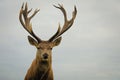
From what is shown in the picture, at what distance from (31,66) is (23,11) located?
226 cm

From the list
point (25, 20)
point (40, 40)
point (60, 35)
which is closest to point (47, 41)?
point (40, 40)

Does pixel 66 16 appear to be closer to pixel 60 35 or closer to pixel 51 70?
pixel 60 35

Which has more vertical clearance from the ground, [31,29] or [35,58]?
[31,29]

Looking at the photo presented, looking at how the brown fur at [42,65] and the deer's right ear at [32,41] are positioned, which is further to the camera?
the deer's right ear at [32,41]

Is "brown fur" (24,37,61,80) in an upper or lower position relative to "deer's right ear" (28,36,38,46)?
lower

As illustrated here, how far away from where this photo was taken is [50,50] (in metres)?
8.45

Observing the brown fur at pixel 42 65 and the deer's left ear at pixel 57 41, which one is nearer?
the brown fur at pixel 42 65

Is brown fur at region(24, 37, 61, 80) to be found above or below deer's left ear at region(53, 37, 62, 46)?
below

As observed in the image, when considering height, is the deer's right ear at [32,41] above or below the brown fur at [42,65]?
above

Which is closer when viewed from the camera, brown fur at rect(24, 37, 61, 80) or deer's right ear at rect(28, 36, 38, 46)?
brown fur at rect(24, 37, 61, 80)

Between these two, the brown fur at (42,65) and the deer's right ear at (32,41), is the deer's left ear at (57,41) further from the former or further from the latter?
the deer's right ear at (32,41)

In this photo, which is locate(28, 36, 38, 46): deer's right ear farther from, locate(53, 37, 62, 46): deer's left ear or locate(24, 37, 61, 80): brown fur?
locate(53, 37, 62, 46): deer's left ear

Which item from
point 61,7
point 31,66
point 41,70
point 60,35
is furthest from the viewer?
point 61,7

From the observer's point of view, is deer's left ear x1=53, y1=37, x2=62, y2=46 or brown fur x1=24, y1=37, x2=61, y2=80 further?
deer's left ear x1=53, y1=37, x2=62, y2=46
